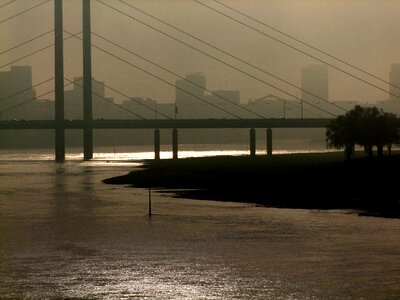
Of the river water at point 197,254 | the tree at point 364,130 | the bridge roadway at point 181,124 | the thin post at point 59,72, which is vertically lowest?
the river water at point 197,254

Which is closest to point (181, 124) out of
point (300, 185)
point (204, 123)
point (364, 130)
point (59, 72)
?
point (204, 123)

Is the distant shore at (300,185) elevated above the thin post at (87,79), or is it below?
below

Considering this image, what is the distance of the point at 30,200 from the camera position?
55.9 m

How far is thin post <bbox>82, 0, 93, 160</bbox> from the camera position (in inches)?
5950

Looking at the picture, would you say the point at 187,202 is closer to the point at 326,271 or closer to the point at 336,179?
the point at 336,179

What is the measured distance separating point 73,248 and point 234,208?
16.4 metres

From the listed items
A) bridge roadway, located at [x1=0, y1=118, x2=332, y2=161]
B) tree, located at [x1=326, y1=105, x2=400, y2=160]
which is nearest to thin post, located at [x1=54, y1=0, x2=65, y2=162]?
bridge roadway, located at [x1=0, y1=118, x2=332, y2=161]

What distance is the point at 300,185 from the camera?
197 ft

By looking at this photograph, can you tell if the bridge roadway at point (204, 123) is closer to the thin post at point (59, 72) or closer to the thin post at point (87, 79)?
the thin post at point (87, 79)

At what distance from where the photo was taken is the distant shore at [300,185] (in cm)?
4756

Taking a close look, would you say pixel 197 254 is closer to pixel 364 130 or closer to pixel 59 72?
pixel 364 130

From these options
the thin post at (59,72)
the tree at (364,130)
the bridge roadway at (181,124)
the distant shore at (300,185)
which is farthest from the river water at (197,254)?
the bridge roadway at (181,124)

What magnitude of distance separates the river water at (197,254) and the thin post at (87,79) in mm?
104443

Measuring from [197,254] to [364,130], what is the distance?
64.0 meters
